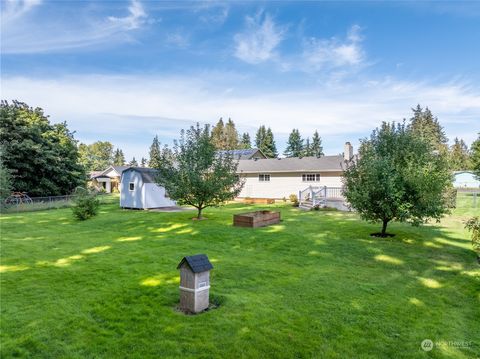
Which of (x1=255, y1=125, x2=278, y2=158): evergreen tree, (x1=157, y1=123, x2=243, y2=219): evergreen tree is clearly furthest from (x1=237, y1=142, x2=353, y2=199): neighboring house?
(x1=255, y1=125, x2=278, y2=158): evergreen tree

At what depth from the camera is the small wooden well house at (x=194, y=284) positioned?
5383 mm

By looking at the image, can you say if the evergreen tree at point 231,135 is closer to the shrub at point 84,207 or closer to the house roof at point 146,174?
the house roof at point 146,174

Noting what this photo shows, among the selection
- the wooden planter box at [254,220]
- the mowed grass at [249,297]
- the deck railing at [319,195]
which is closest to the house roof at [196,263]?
the mowed grass at [249,297]

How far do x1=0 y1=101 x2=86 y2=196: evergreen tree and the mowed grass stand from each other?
18.4m

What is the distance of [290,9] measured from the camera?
1332cm

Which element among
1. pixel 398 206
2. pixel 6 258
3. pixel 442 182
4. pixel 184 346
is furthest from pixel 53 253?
pixel 442 182

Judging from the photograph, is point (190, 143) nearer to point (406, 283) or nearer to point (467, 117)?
point (406, 283)

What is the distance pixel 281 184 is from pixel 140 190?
42.8ft

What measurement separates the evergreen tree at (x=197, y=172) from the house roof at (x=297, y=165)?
1193 centimetres

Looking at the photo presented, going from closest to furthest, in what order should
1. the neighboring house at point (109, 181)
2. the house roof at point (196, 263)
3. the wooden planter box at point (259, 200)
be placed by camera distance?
the house roof at point (196, 263), the wooden planter box at point (259, 200), the neighboring house at point (109, 181)

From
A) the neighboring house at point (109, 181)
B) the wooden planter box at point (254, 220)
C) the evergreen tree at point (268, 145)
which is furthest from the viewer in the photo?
the evergreen tree at point (268, 145)

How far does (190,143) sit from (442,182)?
1190 centimetres

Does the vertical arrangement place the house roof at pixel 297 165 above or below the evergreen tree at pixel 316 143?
below

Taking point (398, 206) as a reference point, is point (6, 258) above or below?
below
